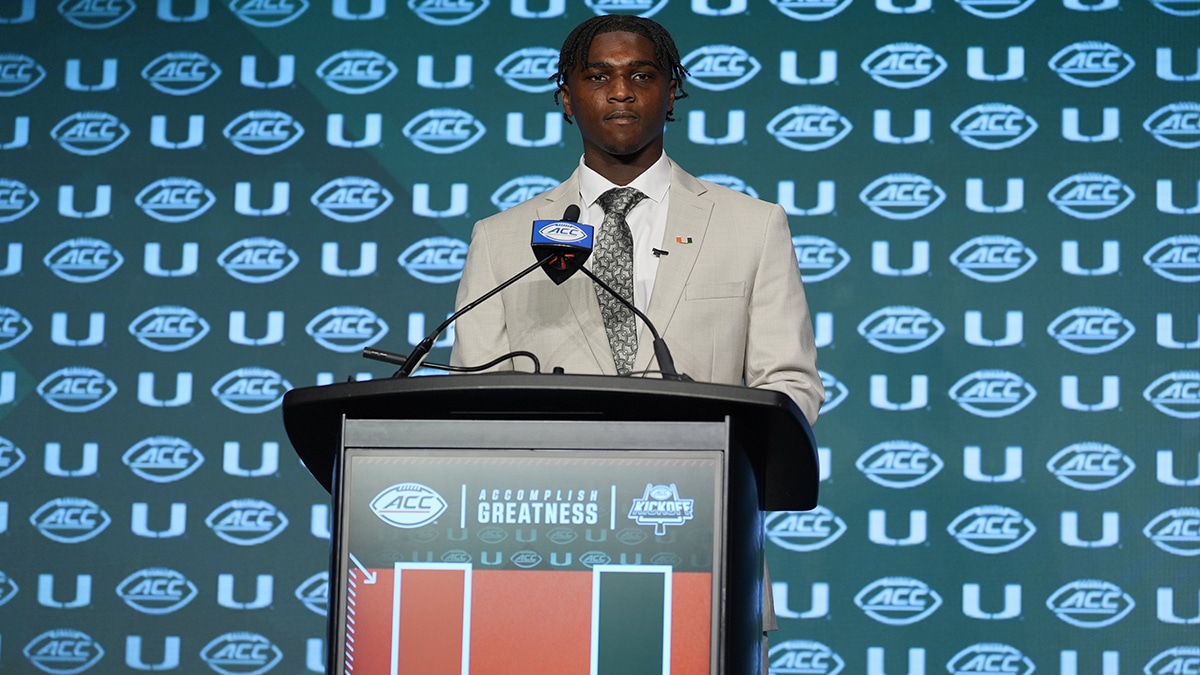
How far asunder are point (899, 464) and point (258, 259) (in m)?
2.16

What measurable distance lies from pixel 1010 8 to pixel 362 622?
3469mm

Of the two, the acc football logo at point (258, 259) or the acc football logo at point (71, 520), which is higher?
the acc football logo at point (258, 259)

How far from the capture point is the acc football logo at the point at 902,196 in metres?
4.25

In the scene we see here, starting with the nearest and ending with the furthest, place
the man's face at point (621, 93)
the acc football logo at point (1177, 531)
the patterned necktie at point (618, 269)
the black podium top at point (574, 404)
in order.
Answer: the black podium top at point (574, 404) → the patterned necktie at point (618, 269) → the man's face at point (621, 93) → the acc football logo at point (1177, 531)

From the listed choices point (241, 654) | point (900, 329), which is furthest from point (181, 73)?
point (900, 329)

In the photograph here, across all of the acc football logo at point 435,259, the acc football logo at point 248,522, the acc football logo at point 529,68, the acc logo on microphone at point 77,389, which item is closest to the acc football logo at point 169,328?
the acc logo on microphone at point 77,389

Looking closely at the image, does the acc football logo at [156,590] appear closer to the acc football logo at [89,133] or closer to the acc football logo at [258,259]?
the acc football logo at [258,259]

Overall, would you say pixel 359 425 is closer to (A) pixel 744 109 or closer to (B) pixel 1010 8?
(A) pixel 744 109

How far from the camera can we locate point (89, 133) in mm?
4578

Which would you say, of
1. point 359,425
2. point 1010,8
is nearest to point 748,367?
point 359,425

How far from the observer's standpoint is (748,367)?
7.17 feet

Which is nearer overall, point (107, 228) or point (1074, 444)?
point (1074, 444)

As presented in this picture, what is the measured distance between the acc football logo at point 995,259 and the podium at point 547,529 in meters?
2.81

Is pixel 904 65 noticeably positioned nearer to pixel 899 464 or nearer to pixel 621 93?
pixel 899 464
